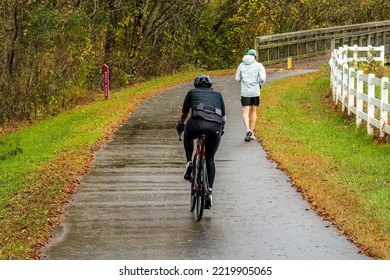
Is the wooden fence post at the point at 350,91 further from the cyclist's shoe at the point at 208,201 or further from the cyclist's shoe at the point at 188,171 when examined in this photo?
the cyclist's shoe at the point at 208,201

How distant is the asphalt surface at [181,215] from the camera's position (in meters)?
10.1

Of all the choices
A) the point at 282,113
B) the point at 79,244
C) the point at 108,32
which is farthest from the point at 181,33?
the point at 79,244

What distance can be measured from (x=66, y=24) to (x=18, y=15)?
7.48ft

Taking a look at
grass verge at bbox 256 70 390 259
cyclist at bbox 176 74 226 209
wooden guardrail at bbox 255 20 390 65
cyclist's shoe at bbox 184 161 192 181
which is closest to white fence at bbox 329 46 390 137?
grass verge at bbox 256 70 390 259

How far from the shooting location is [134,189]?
1384 cm

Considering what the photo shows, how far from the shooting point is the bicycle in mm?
11586

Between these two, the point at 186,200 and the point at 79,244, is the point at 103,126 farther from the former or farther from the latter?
the point at 79,244

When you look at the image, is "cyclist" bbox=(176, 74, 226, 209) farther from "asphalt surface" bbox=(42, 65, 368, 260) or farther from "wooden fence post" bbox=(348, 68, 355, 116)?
"wooden fence post" bbox=(348, 68, 355, 116)

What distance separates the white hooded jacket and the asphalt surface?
4.22ft

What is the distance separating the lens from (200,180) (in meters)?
11.7

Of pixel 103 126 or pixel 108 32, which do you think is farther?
pixel 108 32

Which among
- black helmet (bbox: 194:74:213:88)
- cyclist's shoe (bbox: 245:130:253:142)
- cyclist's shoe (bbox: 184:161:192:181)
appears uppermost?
black helmet (bbox: 194:74:213:88)

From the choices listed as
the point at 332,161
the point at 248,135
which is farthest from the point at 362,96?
the point at 332,161

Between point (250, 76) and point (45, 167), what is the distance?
499 cm
